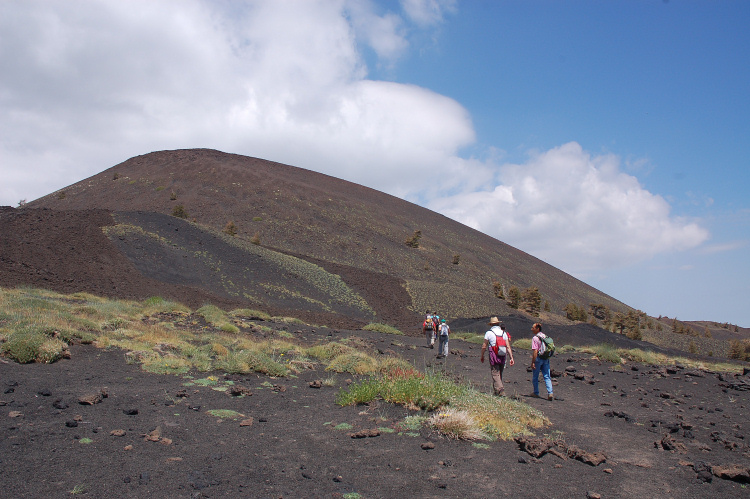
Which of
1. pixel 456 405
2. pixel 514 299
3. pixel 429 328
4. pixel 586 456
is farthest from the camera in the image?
pixel 514 299

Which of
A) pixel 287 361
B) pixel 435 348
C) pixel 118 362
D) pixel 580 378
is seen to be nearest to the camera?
pixel 118 362

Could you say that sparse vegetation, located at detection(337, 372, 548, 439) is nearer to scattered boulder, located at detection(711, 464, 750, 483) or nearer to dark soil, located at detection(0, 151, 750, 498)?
dark soil, located at detection(0, 151, 750, 498)

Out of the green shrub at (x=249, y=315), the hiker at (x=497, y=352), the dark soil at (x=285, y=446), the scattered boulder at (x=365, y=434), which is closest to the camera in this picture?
the dark soil at (x=285, y=446)

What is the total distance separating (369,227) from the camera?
65875mm

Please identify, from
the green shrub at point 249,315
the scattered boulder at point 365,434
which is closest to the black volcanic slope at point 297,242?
the green shrub at point 249,315

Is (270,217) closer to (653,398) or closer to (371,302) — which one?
(371,302)

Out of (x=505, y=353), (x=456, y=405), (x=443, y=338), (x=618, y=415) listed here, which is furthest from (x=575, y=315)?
(x=456, y=405)

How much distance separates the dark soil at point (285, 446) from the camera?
4465 millimetres

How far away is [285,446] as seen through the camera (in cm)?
563

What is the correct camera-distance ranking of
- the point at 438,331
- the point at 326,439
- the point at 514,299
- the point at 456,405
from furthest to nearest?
the point at 514,299
the point at 438,331
the point at 456,405
the point at 326,439

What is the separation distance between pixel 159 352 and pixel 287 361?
2.99 meters

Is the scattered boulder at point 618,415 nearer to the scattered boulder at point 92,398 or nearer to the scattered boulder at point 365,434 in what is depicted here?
the scattered boulder at point 365,434

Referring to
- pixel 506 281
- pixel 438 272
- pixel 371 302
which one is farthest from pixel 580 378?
pixel 506 281

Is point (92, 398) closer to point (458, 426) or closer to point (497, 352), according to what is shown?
point (458, 426)
